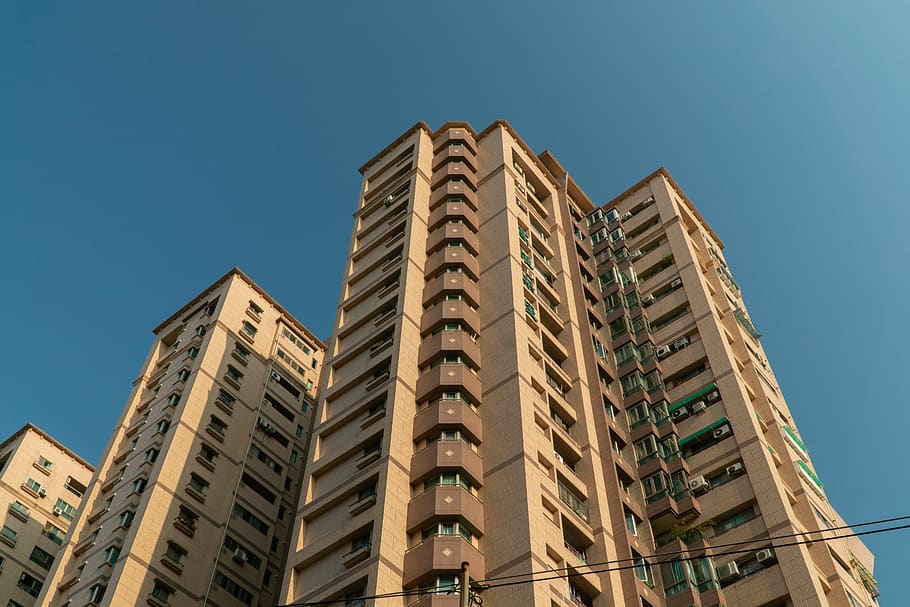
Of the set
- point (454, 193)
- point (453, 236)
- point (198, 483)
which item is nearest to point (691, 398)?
point (453, 236)

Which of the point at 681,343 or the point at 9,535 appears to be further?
the point at 9,535

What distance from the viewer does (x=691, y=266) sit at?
183ft

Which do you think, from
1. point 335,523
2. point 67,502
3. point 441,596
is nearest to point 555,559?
point 441,596

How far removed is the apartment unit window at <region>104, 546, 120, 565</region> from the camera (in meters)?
46.1

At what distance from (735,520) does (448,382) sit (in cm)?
1342

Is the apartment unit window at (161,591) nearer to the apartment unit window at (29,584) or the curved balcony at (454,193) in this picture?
the apartment unit window at (29,584)

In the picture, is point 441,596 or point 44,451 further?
point 44,451

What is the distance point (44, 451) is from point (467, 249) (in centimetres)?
3842

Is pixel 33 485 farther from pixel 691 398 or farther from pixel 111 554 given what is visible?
pixel 691 398

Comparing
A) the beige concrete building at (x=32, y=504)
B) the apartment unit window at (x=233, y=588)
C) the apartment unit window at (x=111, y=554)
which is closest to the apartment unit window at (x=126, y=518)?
the apartment unit window at (x=111, y=554)

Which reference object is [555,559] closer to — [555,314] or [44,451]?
[555,314]

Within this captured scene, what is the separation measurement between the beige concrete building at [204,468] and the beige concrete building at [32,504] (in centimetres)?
1049

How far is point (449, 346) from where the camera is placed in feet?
138

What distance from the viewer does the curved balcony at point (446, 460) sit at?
1421 inches
